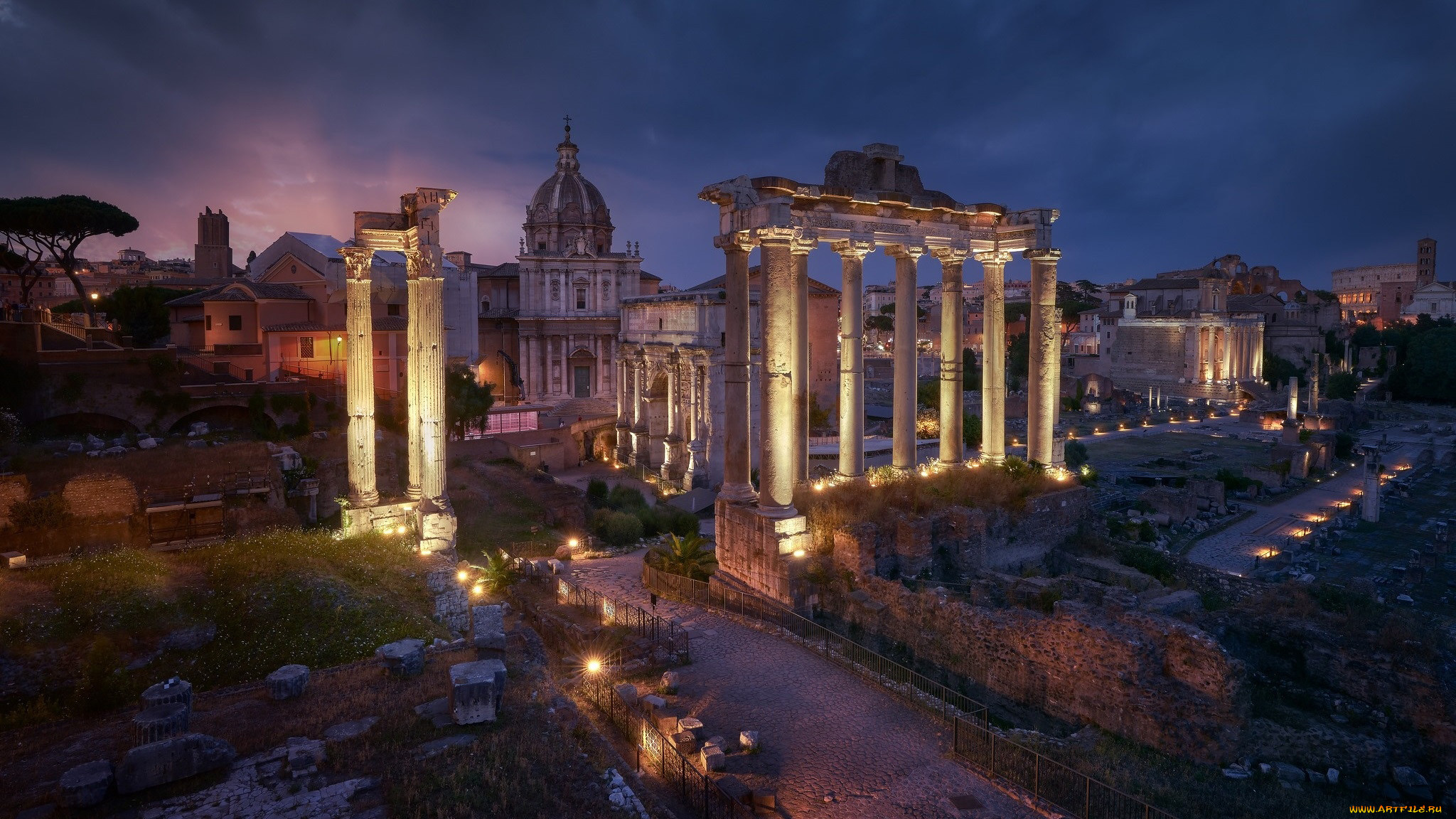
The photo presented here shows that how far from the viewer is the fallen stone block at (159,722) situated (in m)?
9.77

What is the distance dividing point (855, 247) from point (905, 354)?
317 centimetres

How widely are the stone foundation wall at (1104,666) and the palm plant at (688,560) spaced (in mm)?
5090

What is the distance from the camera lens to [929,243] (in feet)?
65.3

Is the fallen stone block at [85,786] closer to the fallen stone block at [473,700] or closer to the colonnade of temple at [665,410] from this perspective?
the fallen stone block at [473,700]

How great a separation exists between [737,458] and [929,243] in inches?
289

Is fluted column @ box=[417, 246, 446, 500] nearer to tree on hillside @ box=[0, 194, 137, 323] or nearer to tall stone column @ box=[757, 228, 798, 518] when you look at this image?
tall stone column @ box=[757, 228, 798, 518]

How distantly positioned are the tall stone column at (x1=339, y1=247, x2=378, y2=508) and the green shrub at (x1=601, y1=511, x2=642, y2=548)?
6987mm

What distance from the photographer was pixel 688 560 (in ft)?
59.8

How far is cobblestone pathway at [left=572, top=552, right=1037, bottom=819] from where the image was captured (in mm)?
9555

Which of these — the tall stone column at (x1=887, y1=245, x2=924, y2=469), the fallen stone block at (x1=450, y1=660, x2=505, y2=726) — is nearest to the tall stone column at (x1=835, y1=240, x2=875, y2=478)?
the tall stone column at (x1=887, y1=245, x2=924, y2=469)

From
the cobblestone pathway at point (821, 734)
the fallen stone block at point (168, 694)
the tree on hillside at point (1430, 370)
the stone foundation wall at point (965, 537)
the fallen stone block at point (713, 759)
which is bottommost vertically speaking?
the cobblestone pathway at point (821, 734)

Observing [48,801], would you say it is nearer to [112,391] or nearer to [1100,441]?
[112,391]

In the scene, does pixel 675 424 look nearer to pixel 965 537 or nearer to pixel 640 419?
pixel 640 419

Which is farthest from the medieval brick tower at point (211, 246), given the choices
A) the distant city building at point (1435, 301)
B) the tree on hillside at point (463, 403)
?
the distant city building at point (1435, 301)
